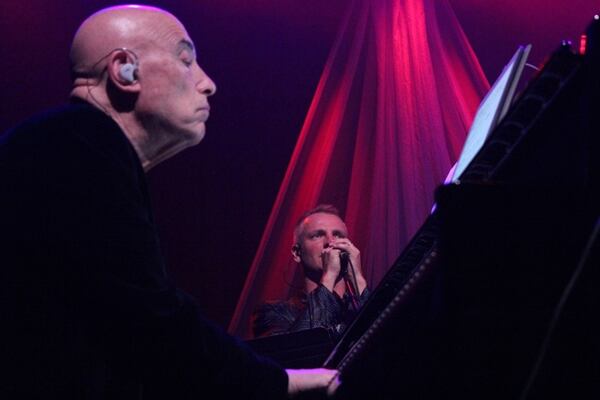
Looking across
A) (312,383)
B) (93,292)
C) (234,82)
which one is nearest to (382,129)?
(234,82)

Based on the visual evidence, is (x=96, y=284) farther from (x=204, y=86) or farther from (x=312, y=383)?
(x=204, y=86)

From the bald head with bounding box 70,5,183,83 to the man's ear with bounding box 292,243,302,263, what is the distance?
61.7 inches

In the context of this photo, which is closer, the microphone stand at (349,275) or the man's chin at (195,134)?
the man's chin at (195,134)

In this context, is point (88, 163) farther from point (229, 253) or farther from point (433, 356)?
point (229, 253)

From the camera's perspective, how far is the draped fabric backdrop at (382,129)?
2.70m

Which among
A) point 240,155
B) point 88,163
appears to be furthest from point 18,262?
point 240,155

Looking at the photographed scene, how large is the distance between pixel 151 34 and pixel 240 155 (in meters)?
1.77

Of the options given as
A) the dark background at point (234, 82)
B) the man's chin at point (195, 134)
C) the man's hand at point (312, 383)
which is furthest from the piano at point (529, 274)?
the dark background at point (234, 82)

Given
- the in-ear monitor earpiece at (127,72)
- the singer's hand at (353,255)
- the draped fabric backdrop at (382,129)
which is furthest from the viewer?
the singer's hand at (353,255)

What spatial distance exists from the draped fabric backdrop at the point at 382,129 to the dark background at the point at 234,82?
0.40 metres

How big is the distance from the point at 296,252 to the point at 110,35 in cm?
170

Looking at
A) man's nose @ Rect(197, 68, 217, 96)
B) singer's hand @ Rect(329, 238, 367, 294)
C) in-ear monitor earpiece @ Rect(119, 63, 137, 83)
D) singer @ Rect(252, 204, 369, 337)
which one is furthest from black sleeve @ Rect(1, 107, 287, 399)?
singer's hand @ Rect(329, 238, 367, 294)

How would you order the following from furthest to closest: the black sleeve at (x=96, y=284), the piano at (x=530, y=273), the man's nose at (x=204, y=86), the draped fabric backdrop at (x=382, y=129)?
1. the draped fabric backdrop at (x=382, y=129)
2. the man's nose at (x=204, y=86)
3. the black sleeve at (x=96, y=284)
4. the piano at (x=530, y=273)

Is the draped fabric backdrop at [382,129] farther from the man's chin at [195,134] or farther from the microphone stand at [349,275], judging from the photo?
the man's chin at [195,134]
